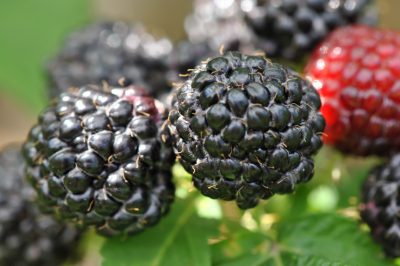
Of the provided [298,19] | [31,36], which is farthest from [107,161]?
[31,36]

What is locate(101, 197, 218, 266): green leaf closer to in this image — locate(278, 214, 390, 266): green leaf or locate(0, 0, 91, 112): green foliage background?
locate(278, 214, 390, 266): green leaf

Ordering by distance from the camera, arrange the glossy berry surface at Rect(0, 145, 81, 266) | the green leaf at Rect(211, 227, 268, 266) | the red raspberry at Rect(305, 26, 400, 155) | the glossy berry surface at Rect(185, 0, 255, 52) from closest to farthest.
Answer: the green leaf at Rect(211, 227, 268, 266) → the red raspberry at Rect(305, 26, 400, 155) → the glossy berry surface at Rect(0, 145, 81, 266) → the glossy berry surface at Rect(185, 0, 255, 52)

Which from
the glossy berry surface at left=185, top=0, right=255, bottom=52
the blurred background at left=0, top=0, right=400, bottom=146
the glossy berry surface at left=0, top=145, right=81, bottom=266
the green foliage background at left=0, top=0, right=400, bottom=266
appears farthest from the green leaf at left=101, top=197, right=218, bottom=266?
the blurred background at left=0, top=0, right=400, bottom=146

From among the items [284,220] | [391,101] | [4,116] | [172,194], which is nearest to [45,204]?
[172,194]

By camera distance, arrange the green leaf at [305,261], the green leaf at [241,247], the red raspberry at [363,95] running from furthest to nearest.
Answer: the red raspberry at [363,95] < the green leaf at [241,247] < the green leaf at [305,261]

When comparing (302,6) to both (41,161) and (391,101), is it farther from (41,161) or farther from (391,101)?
(41,161)

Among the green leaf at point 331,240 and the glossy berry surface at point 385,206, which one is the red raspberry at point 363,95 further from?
the green leaf at point 331,240

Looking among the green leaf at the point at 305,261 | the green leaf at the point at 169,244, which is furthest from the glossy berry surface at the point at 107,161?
the green leaf at the point at 305,261

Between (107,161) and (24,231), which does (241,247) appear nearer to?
(107,161)
